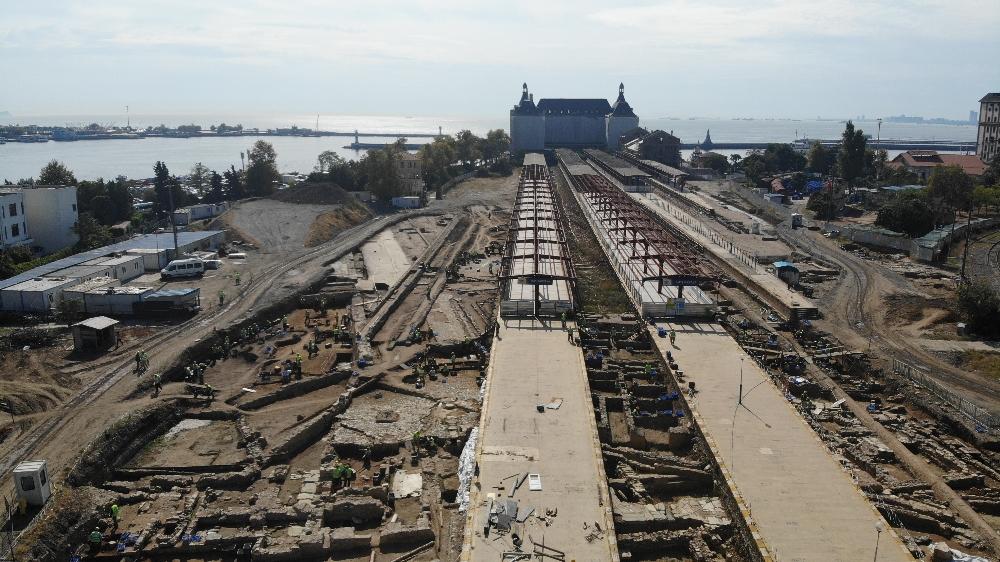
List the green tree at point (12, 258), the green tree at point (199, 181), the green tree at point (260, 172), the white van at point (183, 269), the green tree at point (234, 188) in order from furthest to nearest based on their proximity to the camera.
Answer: the green tree at point (199, 181) < the green tree at point (260, 172) < the green tree at point (234, 188) < the white van at point (183, 269) < the green tree at point (12, 258)

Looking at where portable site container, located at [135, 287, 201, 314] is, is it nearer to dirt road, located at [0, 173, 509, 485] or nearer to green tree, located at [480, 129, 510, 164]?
dirt road, located at [0, 173, 509, 485]

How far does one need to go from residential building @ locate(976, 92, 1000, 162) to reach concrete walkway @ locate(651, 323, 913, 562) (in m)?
85.6

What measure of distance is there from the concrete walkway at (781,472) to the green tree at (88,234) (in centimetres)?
4071

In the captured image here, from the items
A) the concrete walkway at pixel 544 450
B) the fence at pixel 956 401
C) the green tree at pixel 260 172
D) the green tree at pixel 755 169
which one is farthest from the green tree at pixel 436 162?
the fence at pixel 956 401

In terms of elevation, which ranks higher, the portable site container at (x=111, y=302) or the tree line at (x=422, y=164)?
the tree line at (x=422, y=164)

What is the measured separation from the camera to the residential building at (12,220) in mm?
44438

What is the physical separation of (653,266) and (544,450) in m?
23.8

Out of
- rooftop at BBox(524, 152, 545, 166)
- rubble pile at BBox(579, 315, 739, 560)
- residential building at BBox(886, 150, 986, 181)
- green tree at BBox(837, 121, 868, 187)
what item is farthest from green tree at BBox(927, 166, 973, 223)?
rooftop at BBox(524, 152, 545, 166)

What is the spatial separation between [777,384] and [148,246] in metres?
Result: 39.5

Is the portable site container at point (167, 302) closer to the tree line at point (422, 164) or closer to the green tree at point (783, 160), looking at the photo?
the tree line at point (422, 164)

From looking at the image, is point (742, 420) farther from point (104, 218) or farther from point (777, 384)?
point (104, 218)

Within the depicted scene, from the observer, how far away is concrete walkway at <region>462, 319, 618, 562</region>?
50.5ft

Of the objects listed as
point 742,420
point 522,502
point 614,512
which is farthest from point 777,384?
point 522,502

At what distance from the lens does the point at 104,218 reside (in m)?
58.8
